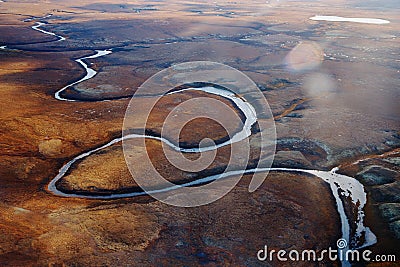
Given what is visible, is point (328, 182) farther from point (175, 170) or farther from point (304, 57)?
point (304, 57)

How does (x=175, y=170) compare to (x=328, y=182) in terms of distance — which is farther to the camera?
(x=175, y=170)

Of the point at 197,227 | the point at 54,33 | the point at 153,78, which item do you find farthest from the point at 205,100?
the point at 54,33

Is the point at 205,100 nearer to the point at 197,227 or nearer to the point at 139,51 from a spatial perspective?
the point at 197,227

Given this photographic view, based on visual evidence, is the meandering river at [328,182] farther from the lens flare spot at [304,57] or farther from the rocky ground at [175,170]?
the lens flare spot at [304,57]

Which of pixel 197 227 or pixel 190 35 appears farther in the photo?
pixel 190 35

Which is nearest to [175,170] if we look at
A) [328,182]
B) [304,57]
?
[328,182]

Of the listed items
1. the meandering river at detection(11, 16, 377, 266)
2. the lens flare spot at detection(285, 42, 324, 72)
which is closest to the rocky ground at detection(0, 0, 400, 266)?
the lens flare spot at detection(285, 42, 324, 72)

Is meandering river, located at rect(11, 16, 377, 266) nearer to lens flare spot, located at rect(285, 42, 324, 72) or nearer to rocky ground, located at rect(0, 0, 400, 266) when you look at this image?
rocky ground, located at rect(0, 0, 400, 266)

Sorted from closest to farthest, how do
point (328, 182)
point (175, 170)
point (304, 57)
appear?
point (328, 182) < point (175, 170) < point (304, 57)
